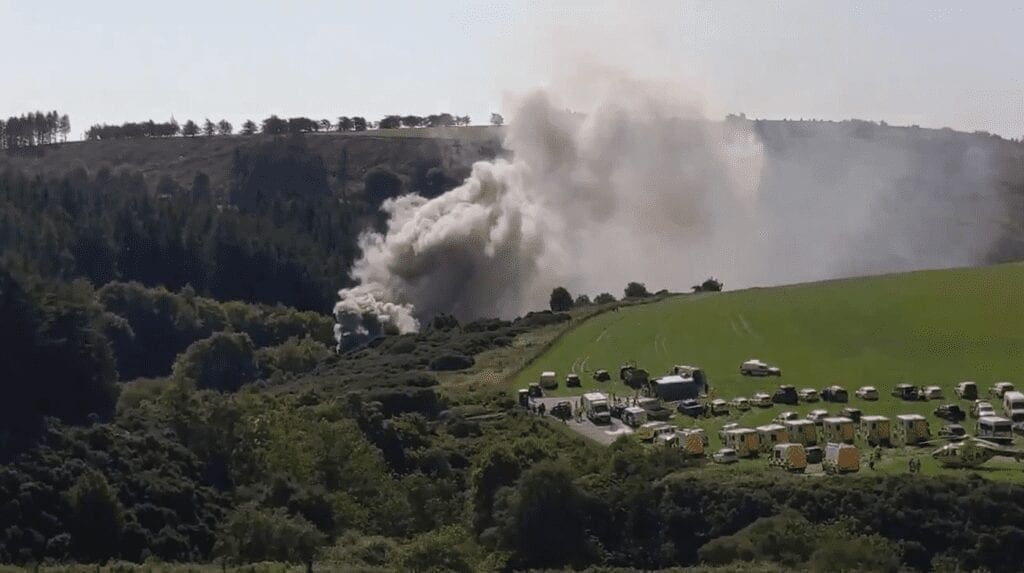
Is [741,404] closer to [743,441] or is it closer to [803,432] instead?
[743,441]

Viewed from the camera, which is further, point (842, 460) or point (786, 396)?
point (786, 396)

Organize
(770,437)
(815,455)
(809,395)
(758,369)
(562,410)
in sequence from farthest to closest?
(758,369), (562,410), (809,395), (770,437), (815,455)

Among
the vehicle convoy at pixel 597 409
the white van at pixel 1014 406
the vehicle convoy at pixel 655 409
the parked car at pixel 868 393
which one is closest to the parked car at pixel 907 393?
the parked car at pixel 868 393

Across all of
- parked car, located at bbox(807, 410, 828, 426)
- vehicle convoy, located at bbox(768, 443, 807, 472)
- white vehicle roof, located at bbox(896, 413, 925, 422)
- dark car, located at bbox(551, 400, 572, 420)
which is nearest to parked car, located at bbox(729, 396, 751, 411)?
parked car, located at bbox(807, 410, 828, 426)

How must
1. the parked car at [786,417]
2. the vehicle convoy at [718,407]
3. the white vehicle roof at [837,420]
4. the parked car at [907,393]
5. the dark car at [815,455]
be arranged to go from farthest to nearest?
the vehicle convoy at [718,407] → the parked car at [907,393] → the parked car at [786,417] → the white vehicle roof at [837,420] → the dark car at [815,455]

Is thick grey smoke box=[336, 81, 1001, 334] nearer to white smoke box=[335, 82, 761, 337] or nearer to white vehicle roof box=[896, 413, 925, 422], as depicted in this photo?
white smoke box=[335, 82, 761, 337]

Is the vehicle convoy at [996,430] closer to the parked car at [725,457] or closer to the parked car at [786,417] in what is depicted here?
the parked car at [786,417]

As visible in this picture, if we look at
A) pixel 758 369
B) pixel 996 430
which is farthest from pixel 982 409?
pixel 758 369
